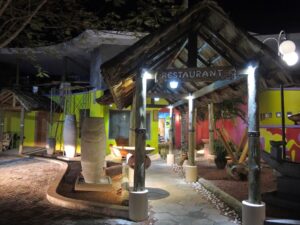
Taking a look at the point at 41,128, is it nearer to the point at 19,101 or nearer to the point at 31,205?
the point at 19,101

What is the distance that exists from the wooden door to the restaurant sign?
59.4ft

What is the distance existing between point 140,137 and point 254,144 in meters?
2.31

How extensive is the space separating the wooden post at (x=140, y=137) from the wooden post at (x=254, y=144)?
84.7 inches

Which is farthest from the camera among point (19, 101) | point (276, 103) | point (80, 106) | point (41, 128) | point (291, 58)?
point (41, 128)

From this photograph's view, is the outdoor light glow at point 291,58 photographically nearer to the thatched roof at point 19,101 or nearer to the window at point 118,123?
the window at point 118,123

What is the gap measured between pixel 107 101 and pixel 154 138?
23.1 feet

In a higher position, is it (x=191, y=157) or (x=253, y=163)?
(x=253, y=163)

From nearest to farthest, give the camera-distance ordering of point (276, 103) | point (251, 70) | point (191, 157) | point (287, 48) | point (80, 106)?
point (251, 70), point (287, 48), point (191, 157), point (276, 103), point (80, 106)

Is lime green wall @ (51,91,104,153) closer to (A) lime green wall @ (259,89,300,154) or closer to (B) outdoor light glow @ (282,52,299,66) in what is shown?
(A) lime green wall @ (259,89,300,154)

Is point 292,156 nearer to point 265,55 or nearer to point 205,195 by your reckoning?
point 205,195

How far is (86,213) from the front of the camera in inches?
264

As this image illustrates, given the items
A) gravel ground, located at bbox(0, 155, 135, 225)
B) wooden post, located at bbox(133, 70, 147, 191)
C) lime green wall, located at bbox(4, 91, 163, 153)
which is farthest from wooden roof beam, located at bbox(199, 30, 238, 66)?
lime green wall, located at bbox(4, 91, 163, 153)

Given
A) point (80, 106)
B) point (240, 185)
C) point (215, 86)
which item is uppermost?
point (80, 106)

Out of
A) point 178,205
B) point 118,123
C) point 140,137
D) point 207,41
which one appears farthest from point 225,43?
point 118,123
